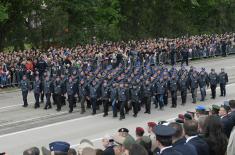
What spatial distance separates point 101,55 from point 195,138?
2379 centimetres

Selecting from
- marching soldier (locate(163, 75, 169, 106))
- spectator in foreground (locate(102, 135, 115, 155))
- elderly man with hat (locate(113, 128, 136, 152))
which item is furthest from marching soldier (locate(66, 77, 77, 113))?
spectator in foreground (locate(102, 135, 115, 155))

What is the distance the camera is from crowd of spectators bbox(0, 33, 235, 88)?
2898 cm

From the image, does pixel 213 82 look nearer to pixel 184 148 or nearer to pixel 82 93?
pixel 82 93

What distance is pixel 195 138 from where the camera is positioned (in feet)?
28.3

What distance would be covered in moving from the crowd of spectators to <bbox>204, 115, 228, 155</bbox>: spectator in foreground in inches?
763

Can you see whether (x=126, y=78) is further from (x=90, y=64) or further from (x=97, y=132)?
(x=90, y=64)

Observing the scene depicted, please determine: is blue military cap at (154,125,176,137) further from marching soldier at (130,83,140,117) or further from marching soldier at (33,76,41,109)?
marching soldier at (33,76,41,109)

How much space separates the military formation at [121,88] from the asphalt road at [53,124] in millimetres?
422

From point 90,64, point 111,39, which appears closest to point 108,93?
point 90,64

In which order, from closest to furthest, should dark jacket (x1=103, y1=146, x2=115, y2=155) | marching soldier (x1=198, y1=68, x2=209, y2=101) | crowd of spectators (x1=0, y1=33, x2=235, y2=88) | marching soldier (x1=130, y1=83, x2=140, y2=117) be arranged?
1. dark jacket (x1=103, y1=146, x2=115, y2=155)
2. marching soldier (x1=130, y1=83, x2=140, y2=117)
3. marching soldier (x1=198, y1=68, x2=209, y2=101)
4. crowd of spectators (x1=0, y1=33, x2=235, y2=88)

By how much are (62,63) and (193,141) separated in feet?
70.4

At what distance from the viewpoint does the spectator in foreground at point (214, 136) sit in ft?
28.7

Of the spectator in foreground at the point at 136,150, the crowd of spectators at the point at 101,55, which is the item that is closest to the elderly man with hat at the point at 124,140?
the spectator in foreground at the point at 136,150

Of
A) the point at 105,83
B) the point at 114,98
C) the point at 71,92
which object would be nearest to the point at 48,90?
the point at 71,92
